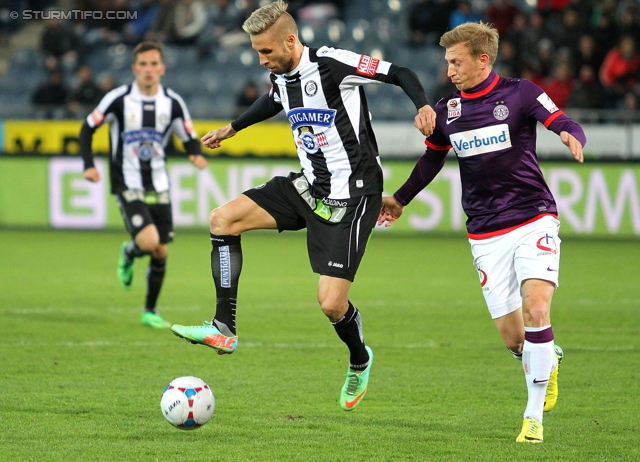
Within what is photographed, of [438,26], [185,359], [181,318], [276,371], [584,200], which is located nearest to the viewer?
[276,371]

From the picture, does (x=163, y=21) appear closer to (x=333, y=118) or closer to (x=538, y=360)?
(x=333, y=118)

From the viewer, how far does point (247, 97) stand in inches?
723

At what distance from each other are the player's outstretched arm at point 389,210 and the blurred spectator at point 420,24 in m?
14.3

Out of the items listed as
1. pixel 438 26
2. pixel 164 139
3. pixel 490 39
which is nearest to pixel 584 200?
pixel 438 26

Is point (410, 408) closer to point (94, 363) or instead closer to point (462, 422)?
point (462, 422)

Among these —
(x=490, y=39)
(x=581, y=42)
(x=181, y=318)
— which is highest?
(x=581, y=42)

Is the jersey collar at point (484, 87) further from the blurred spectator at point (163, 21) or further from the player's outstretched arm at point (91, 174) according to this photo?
the blurred spectator at point (163, 21)

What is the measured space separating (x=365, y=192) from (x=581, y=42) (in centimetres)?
1307

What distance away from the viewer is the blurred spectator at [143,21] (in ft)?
69.9

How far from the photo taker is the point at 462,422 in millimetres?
5570

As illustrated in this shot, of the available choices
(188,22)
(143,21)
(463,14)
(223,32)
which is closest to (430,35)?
(463,14)

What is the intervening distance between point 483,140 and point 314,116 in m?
0.95

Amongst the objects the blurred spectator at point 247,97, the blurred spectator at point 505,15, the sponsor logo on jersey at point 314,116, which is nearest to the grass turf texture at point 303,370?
the sponsor logo on jersey at point 314,116

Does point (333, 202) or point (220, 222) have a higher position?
point (333, 202)
